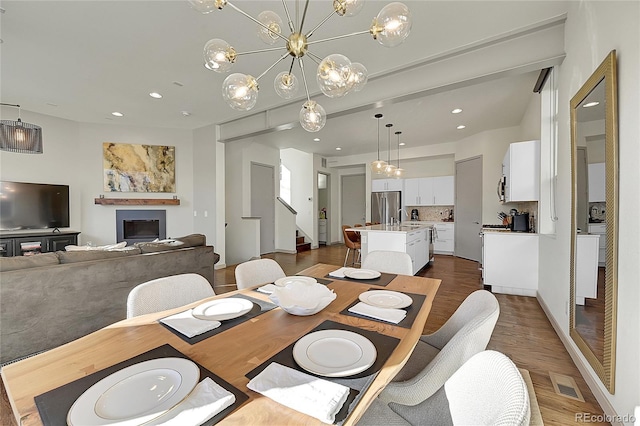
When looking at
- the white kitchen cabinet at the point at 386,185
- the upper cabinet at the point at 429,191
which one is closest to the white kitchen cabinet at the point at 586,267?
the upper cabinet at the point at 429,191

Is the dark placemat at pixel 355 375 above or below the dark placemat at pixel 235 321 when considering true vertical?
below

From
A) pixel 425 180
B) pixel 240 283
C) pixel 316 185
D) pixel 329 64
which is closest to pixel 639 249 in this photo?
pixel 329 64

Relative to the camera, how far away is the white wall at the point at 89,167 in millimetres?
4426

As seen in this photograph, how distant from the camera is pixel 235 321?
109 centimetres

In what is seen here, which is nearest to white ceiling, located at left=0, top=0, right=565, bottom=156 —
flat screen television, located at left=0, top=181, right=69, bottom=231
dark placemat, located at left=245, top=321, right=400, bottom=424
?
flat screen television, located at left=0, top=181, right=69, bottom=231

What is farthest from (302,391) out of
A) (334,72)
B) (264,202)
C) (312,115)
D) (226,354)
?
(264,202)

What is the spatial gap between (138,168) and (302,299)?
222 inches

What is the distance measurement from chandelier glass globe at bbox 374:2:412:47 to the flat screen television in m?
5.92

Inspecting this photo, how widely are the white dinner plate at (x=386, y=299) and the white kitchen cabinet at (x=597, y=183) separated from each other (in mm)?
1379

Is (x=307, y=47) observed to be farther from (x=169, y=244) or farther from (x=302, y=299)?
(x=169, y=244)

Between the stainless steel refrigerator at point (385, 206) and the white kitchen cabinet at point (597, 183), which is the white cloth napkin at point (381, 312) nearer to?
the white kitchen cabinet at point (597, 183)

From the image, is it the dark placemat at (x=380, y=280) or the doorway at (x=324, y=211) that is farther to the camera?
the doorway at (x=324, y=211)

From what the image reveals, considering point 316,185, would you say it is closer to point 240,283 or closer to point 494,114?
point 494,114

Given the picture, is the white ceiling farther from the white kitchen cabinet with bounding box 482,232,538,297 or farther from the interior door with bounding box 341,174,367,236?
the interior door with bounding box 341,174,367,236
